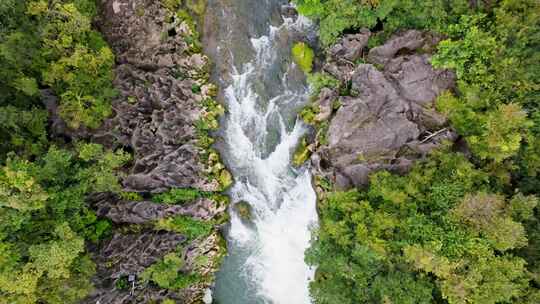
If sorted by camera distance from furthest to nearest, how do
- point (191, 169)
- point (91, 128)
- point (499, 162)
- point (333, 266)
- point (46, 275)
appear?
point (191, 169) < point (91, 128) < point (333, 266) < point (46, 275) < point (499, 162)

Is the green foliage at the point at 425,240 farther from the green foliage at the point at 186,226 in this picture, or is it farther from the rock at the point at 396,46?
the green foliage at the point at 186,226

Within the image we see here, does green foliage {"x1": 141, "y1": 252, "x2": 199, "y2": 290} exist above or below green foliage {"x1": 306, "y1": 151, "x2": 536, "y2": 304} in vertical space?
above

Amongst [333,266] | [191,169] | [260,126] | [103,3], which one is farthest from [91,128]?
[333,266]

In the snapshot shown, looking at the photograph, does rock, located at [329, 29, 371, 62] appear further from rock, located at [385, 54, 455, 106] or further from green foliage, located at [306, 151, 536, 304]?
green foliage, located at [306, 151, 536, 304]

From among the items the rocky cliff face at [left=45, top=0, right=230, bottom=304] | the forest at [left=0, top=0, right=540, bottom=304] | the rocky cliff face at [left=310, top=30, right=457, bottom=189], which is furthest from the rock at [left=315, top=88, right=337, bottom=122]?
the rocky cliff face at [left=45, top=0, right=230, bottom=304]

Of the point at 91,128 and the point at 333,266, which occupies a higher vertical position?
the point at 91,128

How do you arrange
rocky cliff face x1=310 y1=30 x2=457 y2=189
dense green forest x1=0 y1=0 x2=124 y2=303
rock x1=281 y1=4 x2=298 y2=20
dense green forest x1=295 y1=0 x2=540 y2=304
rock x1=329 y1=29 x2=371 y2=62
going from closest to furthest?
dense green forest x1=295 y1=0 x2=540 y2=304 → dense green forest x1=0 y1=0 x2=124 y2=303 → rocky cliff face x1=310 y1=30 x2=457 y2=189 → rock x1=329 y1=29 x2=371 y2=62 → rock x1=281 y1=4 x2=298 y2=20

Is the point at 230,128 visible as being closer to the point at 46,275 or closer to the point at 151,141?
the point at 151,141

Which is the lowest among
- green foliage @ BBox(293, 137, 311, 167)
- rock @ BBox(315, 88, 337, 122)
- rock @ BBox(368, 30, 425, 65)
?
green foliage @ BBox(293, 137, 311, 167)
